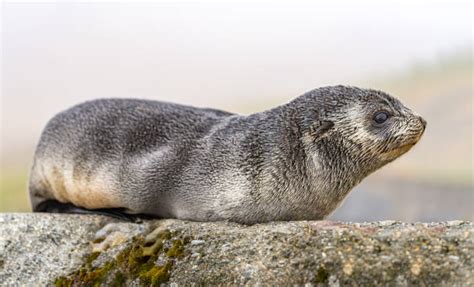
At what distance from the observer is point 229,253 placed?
6.67 m

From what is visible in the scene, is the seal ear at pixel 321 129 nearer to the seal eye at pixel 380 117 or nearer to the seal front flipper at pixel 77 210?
the seal eye at pixel 380 117

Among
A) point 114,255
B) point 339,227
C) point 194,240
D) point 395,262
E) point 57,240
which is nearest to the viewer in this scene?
point 395,262

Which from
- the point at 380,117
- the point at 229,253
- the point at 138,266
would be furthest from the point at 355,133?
the point at 138,266

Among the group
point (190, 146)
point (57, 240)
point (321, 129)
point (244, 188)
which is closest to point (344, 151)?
point (321, 129)

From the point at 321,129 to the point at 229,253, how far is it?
1.88 metres

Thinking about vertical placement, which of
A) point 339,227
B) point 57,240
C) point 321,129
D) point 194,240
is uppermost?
point 321,129

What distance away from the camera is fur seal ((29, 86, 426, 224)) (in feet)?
24.9

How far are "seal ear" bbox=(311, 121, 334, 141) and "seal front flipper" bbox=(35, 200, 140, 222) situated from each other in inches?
103

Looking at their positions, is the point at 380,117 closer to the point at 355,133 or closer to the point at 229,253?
the point at 355,133

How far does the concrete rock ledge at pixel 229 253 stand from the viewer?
19.1ft

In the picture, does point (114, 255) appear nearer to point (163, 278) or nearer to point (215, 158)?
point (163, 278)

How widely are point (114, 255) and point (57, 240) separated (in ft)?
3.42

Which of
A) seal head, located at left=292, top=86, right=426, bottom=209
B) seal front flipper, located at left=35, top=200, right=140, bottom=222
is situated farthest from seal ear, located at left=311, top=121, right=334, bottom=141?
seal front flipper, located at left=35, top=200, right=140, bottom=222

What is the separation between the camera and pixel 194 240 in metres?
7.12
